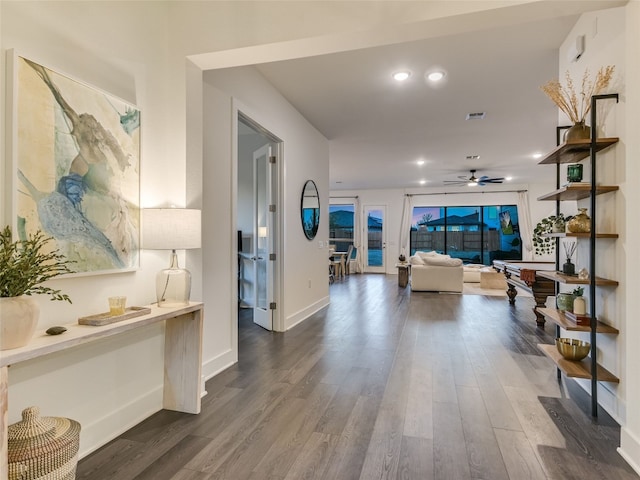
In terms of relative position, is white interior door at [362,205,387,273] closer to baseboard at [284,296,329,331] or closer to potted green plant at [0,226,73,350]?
baseboard at [284,296,329,331]

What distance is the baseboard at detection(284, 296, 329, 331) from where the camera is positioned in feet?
15.0

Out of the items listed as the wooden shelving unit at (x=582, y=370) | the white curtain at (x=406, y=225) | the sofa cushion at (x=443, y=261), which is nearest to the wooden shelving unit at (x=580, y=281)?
the wooden shelving unit at (x=582, y=370)

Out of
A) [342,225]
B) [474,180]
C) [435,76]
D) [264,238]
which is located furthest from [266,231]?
[342,225]

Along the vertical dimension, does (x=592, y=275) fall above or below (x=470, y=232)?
below

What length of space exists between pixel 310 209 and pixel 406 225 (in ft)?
23.2

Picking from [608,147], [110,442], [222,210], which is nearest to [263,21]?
[222,210]

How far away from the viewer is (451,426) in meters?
2.18

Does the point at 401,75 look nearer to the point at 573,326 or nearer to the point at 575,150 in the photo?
the point at 575,150

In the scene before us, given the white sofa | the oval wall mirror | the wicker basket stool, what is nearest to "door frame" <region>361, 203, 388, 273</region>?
the white sofa

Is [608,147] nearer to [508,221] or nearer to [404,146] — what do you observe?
[404,146]

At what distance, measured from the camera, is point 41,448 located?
1424 mm

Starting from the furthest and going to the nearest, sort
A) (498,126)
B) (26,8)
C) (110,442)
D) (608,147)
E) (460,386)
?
(498,126) < (460,386) < (608,147) < (110,442) < (26,8)

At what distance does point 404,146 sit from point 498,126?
1.62 m

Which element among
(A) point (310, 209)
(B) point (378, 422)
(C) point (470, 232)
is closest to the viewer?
(B) point (378, 422)
